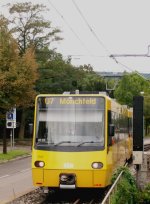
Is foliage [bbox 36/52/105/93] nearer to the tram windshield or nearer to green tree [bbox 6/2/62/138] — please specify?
green tree [bbox 6/2/62/138]

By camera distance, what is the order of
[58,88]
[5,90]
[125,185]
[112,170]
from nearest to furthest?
[125,185]
[112,170]
[5,90]
[58,88]

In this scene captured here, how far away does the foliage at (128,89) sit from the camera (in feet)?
275

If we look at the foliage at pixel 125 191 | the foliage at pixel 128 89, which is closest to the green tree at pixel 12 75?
the foliage at pixel 125 191

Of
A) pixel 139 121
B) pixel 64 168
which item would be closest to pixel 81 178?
pixel 64 168

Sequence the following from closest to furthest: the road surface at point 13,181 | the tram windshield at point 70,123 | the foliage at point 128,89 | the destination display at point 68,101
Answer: the tram windshield at point 70,123 → the destination display at point 68,101 → the road surface at point 13,181 → the foliage at point 128,89

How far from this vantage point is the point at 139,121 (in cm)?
2014

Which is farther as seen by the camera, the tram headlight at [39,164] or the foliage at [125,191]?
the tram headlight at [39,164]

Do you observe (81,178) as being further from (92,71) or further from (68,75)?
(92,71)

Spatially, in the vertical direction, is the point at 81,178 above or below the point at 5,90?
below

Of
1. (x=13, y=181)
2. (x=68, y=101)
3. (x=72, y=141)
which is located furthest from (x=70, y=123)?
(x=13, y=181)

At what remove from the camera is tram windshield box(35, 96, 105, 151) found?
56.6 feet

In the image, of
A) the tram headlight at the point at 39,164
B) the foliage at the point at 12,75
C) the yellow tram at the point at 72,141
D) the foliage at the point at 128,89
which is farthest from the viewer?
the foliage at the point at 128,89

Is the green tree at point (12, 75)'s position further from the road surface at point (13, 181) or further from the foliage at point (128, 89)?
the foliage at point (128, 89)

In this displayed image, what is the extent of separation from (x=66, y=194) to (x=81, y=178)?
103 inches
